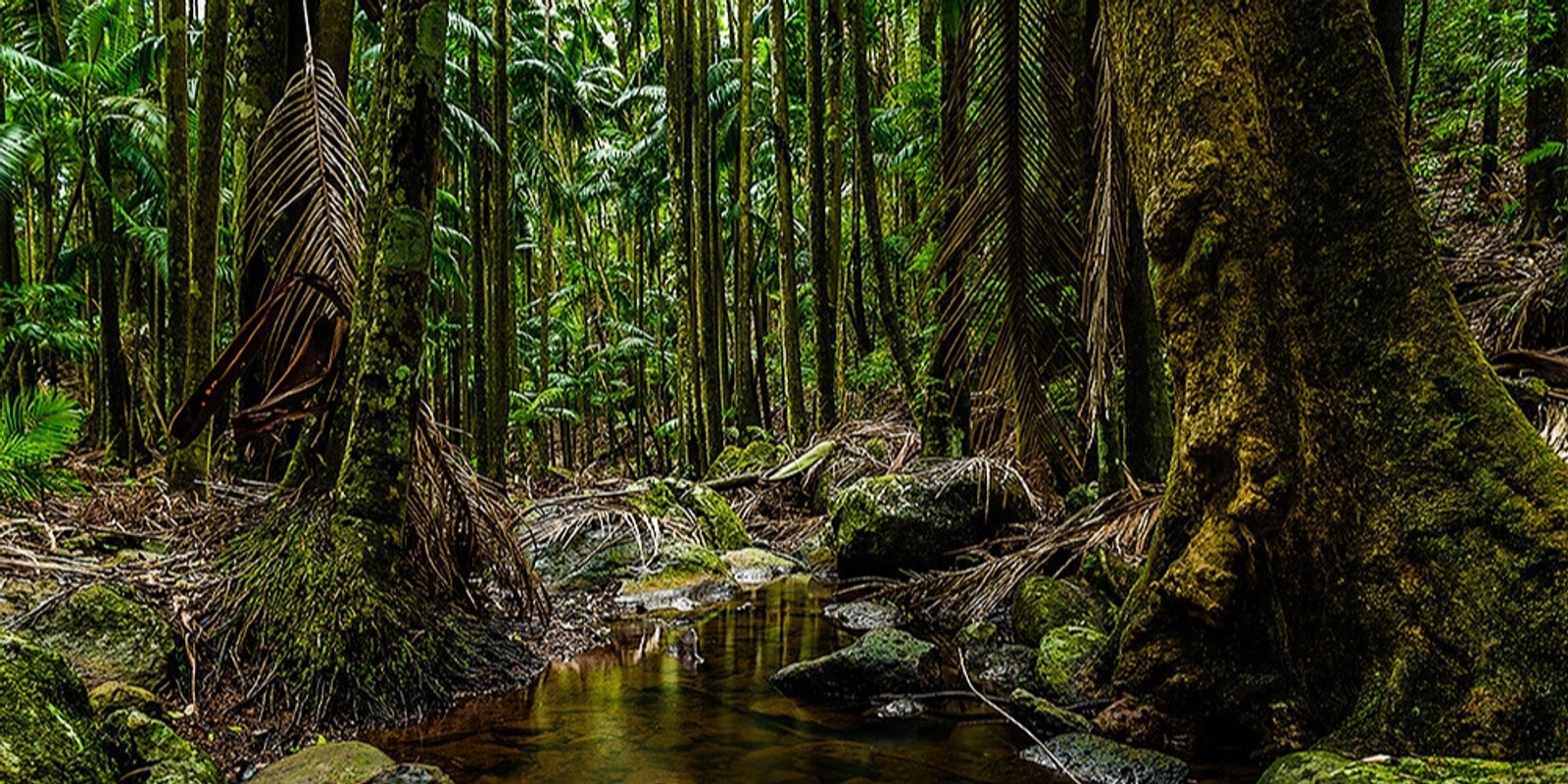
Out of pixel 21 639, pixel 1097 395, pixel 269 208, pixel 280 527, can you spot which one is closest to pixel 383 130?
pixel 269 208

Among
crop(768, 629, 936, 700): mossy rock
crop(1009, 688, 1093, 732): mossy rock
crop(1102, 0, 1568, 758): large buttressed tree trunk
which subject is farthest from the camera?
crop(768, 629, 936, 700): mossy rock

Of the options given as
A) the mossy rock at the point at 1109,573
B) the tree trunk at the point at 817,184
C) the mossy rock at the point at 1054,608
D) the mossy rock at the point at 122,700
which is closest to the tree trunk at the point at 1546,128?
the mossy rock at the point at 1109,573

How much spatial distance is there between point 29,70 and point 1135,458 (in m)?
11.3

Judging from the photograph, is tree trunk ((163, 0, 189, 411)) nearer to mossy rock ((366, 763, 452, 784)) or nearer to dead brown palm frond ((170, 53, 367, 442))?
dead brown palm frond ((170, 53, 367, 442))

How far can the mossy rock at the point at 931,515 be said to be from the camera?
7.62 m

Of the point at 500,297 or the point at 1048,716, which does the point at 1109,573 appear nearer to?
the point at 1048,716

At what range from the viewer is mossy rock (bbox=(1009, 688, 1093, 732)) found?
393 centimetres

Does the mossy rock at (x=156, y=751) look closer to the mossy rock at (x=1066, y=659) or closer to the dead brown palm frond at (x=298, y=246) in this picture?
the dead brown palm frond at (x=298, y=246)

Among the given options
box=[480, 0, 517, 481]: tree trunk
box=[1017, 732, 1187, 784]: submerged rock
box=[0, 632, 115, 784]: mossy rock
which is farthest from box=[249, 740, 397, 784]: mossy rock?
box=[480, 0, 517, 481]: tree trunk

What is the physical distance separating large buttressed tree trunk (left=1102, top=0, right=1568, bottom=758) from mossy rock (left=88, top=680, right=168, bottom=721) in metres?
3.60

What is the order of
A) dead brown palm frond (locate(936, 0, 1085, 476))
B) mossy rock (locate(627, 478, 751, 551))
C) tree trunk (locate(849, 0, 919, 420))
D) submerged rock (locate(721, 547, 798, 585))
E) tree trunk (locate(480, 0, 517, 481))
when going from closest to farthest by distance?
dead brown palm frond (locate(936, 0, 1085, 476)) → submerged rock (locate(721, 547, 798, 585)) → mossy rock (locate(627, 478, 751, 551)) → tree trunk (locate(849, 0, 919, 420)) → tree trunk (locate(480, 0, 517, 481))

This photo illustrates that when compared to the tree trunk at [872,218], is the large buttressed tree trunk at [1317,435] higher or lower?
lower

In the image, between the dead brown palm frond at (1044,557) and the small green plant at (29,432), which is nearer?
the small green plant at (29,432)

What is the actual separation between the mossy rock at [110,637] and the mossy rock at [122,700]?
0.55 feet
